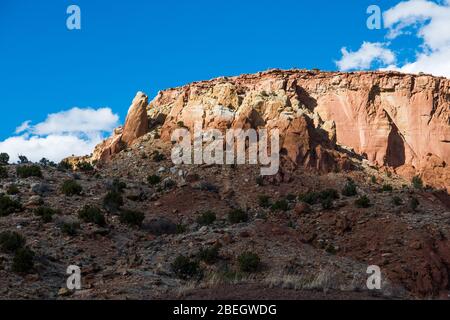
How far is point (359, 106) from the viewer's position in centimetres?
5188

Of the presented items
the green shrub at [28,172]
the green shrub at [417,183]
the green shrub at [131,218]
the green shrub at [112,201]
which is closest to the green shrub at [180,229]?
the green shrub at [131,218]

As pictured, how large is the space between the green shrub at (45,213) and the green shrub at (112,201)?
3.08 meters

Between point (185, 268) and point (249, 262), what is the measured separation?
211cm

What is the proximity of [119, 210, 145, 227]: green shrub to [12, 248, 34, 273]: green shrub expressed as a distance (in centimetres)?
761

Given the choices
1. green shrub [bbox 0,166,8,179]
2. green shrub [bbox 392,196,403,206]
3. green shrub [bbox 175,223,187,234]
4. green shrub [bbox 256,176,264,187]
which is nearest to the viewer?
green shrub [bbox 175,223,187,234]

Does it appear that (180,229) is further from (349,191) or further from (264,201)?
(349,191)

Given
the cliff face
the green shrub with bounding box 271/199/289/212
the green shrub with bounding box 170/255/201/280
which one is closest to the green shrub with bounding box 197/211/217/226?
the green shrub with bounding box 271/199/289/212

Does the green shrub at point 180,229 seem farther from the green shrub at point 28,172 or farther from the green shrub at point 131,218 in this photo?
the green shrub at point 28,172

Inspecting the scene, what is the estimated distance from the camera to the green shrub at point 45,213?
21344 millimetres

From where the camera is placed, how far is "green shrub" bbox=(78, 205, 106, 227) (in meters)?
22.4

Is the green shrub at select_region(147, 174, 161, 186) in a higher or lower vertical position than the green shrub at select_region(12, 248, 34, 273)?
higher

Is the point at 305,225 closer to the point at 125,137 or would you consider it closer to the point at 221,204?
the point at 221,204

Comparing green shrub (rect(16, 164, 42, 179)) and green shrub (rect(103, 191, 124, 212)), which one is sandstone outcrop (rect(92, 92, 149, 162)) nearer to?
green shrub (rect(16, 164, 42, 179))

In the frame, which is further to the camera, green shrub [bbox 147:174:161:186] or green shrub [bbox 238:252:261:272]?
green shrub [bbox 147:174:161:186]
